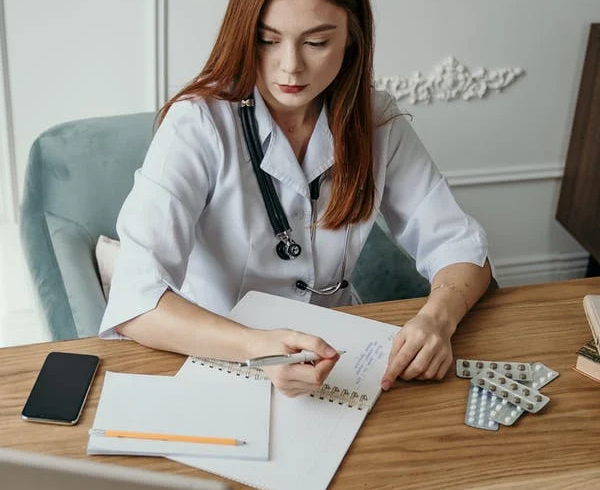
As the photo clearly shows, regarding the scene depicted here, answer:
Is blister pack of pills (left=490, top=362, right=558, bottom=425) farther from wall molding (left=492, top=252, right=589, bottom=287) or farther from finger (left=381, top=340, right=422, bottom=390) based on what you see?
wall molding (left=492, top=252, right=589, bottom=287)

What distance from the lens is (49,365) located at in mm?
1402

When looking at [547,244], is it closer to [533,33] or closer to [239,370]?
[533,33]

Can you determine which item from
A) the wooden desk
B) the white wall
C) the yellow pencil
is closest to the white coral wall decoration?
the white wall

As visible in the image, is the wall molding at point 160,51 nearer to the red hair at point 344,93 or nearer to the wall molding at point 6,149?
the wall molding at point 6,149

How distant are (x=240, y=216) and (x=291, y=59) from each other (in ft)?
1.03

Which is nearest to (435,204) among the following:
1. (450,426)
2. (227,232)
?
(227,232)

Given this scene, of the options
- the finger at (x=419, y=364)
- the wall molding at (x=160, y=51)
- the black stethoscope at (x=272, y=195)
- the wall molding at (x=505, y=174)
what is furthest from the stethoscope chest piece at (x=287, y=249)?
the wall molding at (x=505, y=174)

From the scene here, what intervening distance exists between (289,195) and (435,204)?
302 mm

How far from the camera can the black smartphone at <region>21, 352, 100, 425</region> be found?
4.25 ft

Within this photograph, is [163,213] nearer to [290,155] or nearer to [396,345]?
[290,155]

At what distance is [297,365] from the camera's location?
1.35m

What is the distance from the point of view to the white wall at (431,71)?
8.36 feet

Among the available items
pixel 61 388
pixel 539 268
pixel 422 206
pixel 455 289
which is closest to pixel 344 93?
pixel 422 206

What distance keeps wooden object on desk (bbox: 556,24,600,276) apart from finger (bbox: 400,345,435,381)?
177cm
